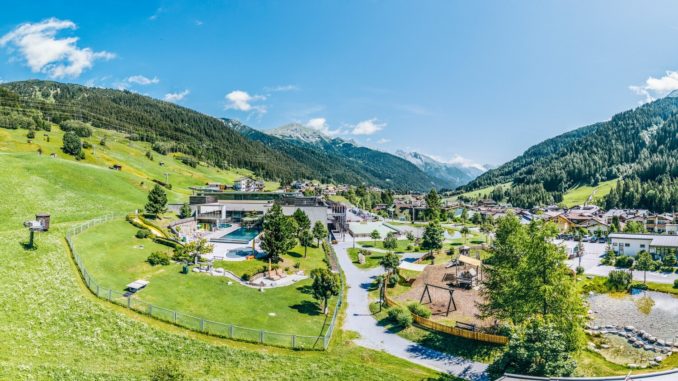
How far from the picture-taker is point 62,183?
77.6m

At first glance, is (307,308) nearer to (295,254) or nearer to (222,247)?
(295,254)

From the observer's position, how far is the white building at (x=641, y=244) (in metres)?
83.9

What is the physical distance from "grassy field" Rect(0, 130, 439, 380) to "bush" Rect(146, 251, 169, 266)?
344 inches

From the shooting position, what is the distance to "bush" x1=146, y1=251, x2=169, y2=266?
49094mm

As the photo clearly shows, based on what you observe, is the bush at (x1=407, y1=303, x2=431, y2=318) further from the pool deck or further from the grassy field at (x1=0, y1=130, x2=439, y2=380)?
the pool deck

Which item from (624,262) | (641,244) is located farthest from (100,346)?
(641,244)

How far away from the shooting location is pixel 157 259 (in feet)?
162

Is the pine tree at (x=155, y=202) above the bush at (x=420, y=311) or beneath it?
above

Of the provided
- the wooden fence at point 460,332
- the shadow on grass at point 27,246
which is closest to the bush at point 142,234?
the shadow on grass at point 27,246

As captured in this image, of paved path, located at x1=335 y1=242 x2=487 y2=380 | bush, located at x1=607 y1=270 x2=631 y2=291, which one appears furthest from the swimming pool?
bush, located at x1=607 y1=270 x2=631 y2=291

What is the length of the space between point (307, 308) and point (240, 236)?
36.4 metres

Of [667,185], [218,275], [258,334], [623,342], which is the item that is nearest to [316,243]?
[218,275]

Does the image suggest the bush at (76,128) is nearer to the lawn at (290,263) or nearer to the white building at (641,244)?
the lawn at (290,263)

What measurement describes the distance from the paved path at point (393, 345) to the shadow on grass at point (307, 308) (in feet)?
11.9
